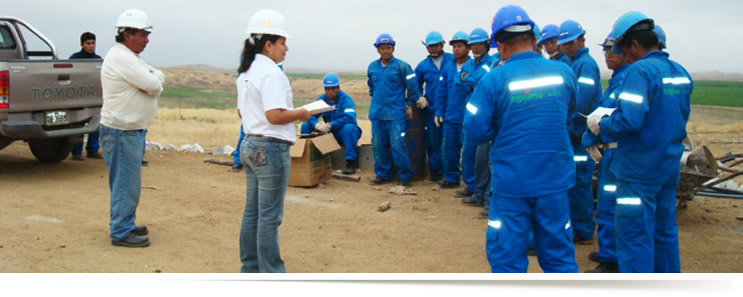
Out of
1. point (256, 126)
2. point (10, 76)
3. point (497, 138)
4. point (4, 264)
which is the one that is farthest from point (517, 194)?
point (10, 76)

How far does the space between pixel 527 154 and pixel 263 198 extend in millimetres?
1655

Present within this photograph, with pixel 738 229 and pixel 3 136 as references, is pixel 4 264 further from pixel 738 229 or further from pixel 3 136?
pixel 738 229

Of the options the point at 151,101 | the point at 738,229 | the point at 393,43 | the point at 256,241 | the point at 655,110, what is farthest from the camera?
the point at 393,43

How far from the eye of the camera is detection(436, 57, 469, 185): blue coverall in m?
7.70

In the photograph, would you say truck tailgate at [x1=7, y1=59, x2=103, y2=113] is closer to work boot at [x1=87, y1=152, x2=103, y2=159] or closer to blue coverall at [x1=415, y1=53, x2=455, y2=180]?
work boot at [x1=87, y1=152, x2=103, y2=159]

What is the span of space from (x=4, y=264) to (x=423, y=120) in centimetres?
533

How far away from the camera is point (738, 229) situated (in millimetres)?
6324

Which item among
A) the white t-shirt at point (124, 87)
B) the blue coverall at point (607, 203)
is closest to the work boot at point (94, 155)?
the white t-shirt at point (124, 87)

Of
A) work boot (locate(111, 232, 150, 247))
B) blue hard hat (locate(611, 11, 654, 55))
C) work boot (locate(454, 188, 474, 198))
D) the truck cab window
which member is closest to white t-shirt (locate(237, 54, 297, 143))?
work boot (locate(111, 232, 150, 247))

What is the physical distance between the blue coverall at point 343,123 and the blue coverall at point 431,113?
99cm

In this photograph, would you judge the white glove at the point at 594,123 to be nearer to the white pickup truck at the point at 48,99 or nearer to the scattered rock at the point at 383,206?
the scattered rock at the point at 383,206

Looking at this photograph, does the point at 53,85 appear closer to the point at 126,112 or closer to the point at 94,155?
the point at 94,155

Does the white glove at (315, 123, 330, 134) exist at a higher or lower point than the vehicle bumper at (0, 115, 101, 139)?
higher

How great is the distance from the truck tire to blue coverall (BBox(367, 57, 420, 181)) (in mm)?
4263
